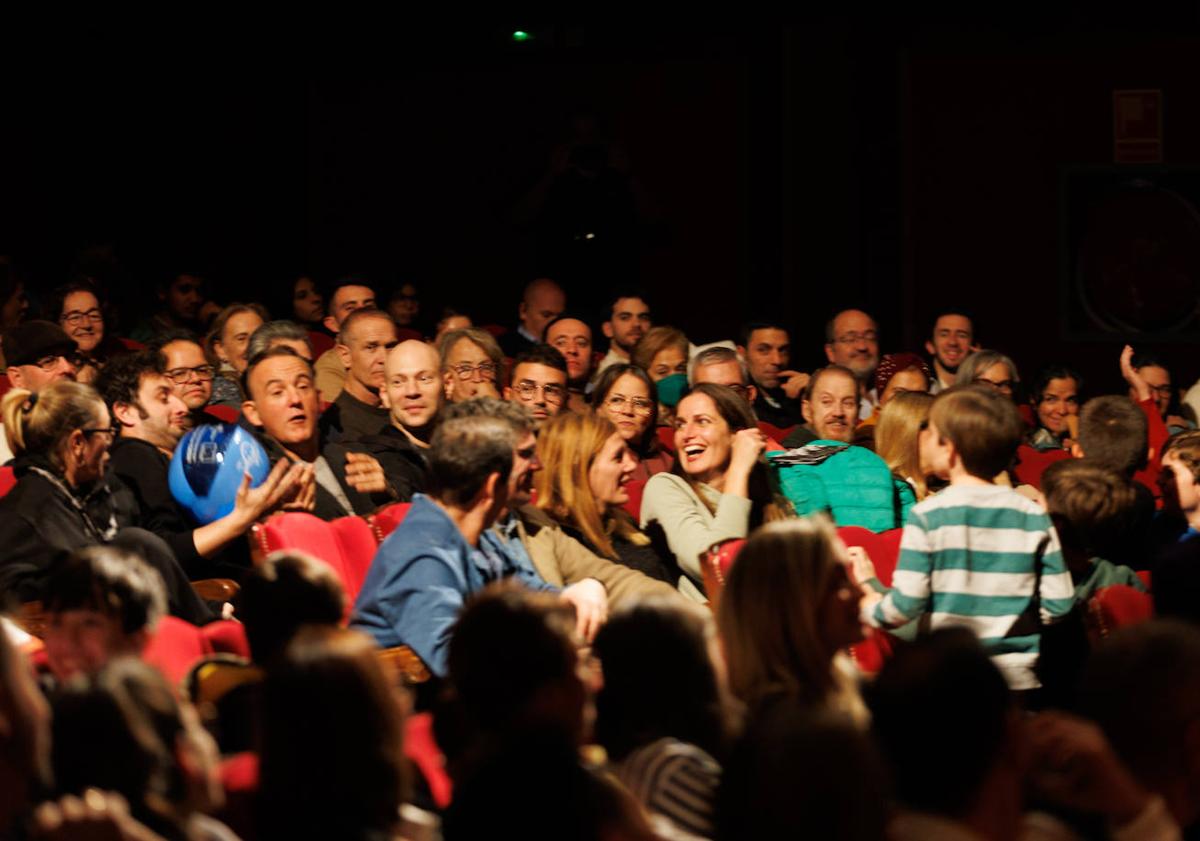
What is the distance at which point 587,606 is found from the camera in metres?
3.18

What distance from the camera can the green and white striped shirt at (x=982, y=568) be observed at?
10.7ft

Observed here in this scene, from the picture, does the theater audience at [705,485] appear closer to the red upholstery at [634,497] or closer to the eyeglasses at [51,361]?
the red upholstery at [634,497]

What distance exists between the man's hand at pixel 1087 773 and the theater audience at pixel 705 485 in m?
1.77

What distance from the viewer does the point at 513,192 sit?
9.38 m

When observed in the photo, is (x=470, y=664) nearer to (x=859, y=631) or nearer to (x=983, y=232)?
(x=859, y=631)

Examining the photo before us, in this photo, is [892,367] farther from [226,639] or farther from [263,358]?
[226,639]

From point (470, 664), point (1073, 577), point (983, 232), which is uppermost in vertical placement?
point (983, 232)

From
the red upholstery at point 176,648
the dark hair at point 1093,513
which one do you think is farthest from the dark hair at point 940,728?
the dark hair at point 1093,513

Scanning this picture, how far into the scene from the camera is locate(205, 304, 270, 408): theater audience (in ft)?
19.2

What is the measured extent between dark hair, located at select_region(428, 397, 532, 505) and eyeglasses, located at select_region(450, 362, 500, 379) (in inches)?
83.4

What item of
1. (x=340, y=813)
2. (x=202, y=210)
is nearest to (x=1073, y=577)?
(x=340, y=813)

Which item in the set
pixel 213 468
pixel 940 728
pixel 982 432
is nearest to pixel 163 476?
pixel 213 468

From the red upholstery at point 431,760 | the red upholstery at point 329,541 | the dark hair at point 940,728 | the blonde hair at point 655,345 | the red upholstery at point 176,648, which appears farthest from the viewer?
the blonde hair at point 655,345

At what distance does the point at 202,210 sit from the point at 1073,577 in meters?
6.66
